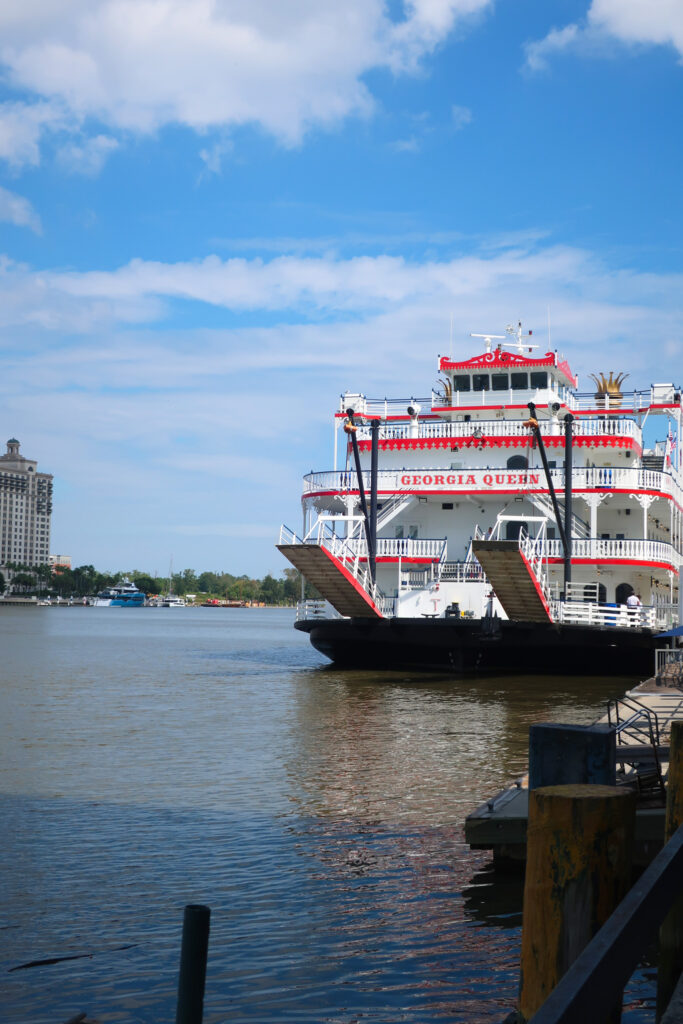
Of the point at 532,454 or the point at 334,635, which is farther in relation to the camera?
the point at 532,454

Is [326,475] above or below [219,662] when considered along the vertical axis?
above

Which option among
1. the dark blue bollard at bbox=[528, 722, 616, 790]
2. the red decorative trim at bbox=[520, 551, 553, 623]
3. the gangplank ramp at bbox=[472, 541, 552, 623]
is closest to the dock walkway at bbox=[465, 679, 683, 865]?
the dark blue bollard at bbox=[528, 722, 616, 790]

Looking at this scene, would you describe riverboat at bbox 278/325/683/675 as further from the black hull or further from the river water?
the river water

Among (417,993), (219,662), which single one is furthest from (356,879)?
(219,662)

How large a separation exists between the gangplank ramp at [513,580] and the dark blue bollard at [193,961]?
65.2 feet

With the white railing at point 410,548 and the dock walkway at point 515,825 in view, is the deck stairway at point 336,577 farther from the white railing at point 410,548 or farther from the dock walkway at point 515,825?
the dock walkway at point 515,825

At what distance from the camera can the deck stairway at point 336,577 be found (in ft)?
85.3

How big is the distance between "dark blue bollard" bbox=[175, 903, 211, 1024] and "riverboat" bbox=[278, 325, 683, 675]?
2002 centimetres

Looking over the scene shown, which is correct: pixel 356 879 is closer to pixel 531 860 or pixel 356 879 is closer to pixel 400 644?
pixel 531 860

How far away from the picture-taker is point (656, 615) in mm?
27438

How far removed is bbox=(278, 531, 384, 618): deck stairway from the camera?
85.3 ft

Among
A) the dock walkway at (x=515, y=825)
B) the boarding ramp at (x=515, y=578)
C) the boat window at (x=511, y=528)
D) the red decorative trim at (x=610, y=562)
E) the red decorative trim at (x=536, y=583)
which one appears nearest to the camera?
the dock walkway at (x=515, y=825)

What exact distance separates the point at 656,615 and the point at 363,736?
42.0ft

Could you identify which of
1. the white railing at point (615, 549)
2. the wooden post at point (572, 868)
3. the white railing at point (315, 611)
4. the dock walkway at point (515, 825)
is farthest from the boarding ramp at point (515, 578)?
the wooden post at point (572, 868)
